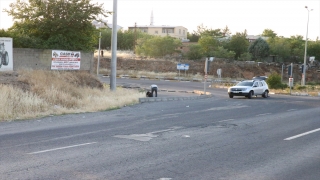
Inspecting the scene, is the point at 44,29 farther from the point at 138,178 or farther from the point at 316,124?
the point at 138,178

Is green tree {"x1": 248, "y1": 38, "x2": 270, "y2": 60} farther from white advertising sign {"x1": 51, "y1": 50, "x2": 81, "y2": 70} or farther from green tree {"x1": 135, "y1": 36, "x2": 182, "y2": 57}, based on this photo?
white advertising sign {"x1": 51, "y1": 50, "x2": 81, "y2": 70}

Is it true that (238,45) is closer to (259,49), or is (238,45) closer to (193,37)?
(259,49)

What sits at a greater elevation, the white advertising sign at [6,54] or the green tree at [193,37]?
the green tree at [193,37]

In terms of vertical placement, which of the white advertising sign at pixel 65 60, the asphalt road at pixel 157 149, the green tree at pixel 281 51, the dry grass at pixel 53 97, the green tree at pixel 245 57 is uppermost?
the green tree at pixel 281 51

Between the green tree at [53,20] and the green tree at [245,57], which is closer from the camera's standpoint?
the green tree at [53,20]

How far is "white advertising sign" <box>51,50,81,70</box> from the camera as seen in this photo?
27.7m

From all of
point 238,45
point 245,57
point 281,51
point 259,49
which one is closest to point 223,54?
point 245,57

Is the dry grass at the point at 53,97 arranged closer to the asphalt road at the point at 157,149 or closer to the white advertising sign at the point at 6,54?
the white advertising sign at the point at 6,54

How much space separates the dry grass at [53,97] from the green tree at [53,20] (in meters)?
2.49

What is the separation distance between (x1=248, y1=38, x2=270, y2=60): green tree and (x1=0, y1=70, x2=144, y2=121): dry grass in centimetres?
6576

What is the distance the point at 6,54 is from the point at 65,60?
455 cm

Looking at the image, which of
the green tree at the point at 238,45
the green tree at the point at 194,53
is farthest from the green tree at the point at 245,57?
the green tree at the point at 194,53

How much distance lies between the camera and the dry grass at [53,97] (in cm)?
1802

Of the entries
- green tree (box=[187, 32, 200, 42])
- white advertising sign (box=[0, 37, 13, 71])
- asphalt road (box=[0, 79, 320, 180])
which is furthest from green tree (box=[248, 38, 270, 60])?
asphalt road (box=[0, 79, 320, 180])
